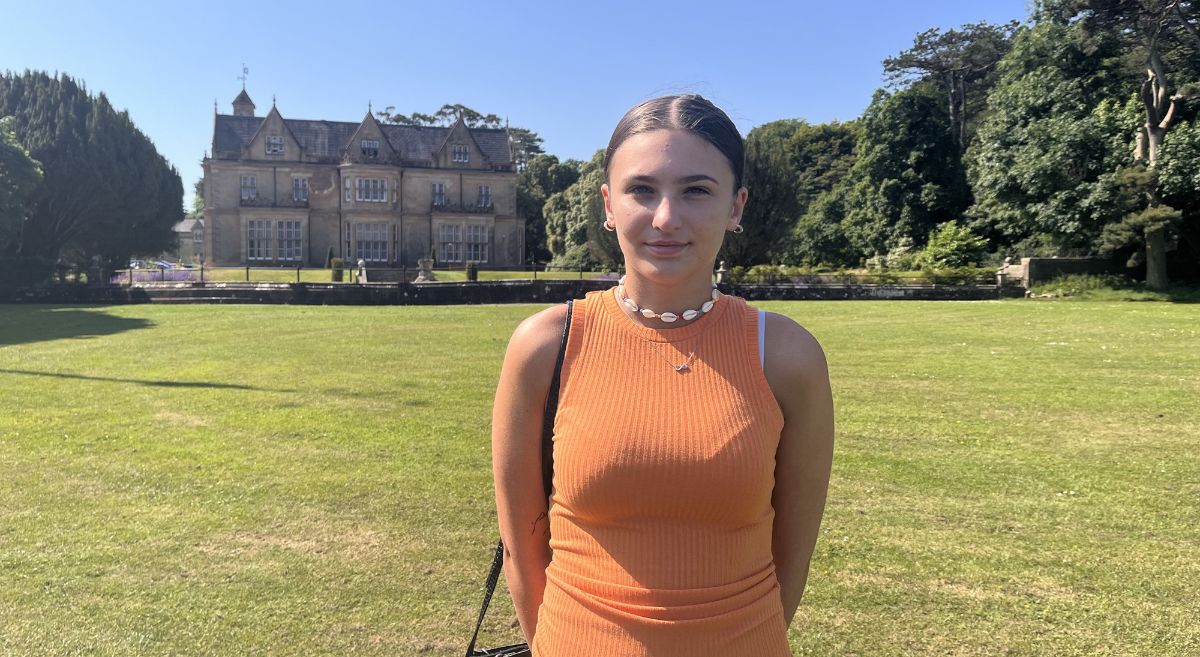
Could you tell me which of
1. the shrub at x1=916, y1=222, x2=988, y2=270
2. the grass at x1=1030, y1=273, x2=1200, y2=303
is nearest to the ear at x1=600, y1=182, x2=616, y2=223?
the grass at x1=1030, y1=273, x2=1200, y2=303

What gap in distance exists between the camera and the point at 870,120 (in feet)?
161

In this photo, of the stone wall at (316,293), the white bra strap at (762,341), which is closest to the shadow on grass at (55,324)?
the stone wall at (316,293)

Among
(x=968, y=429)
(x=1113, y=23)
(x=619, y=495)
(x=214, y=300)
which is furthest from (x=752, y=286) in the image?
(x=619, y=495)

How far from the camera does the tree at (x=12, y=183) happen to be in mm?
28375

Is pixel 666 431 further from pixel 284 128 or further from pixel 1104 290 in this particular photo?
pixel 284 128

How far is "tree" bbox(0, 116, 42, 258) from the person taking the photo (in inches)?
1117

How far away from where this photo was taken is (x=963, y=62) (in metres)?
54.6

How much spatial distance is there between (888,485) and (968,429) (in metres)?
2.48

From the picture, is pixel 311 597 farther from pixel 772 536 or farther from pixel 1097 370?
pixel 1097 370

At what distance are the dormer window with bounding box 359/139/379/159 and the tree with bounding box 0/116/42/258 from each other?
87.9ft

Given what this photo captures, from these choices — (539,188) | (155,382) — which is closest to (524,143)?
(539,188)

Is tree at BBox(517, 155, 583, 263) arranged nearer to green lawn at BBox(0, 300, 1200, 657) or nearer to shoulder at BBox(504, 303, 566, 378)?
green lawn at BBox(0, 300, 1200, 657)

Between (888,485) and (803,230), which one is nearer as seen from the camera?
(888,485)

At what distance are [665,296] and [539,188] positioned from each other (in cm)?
7236
